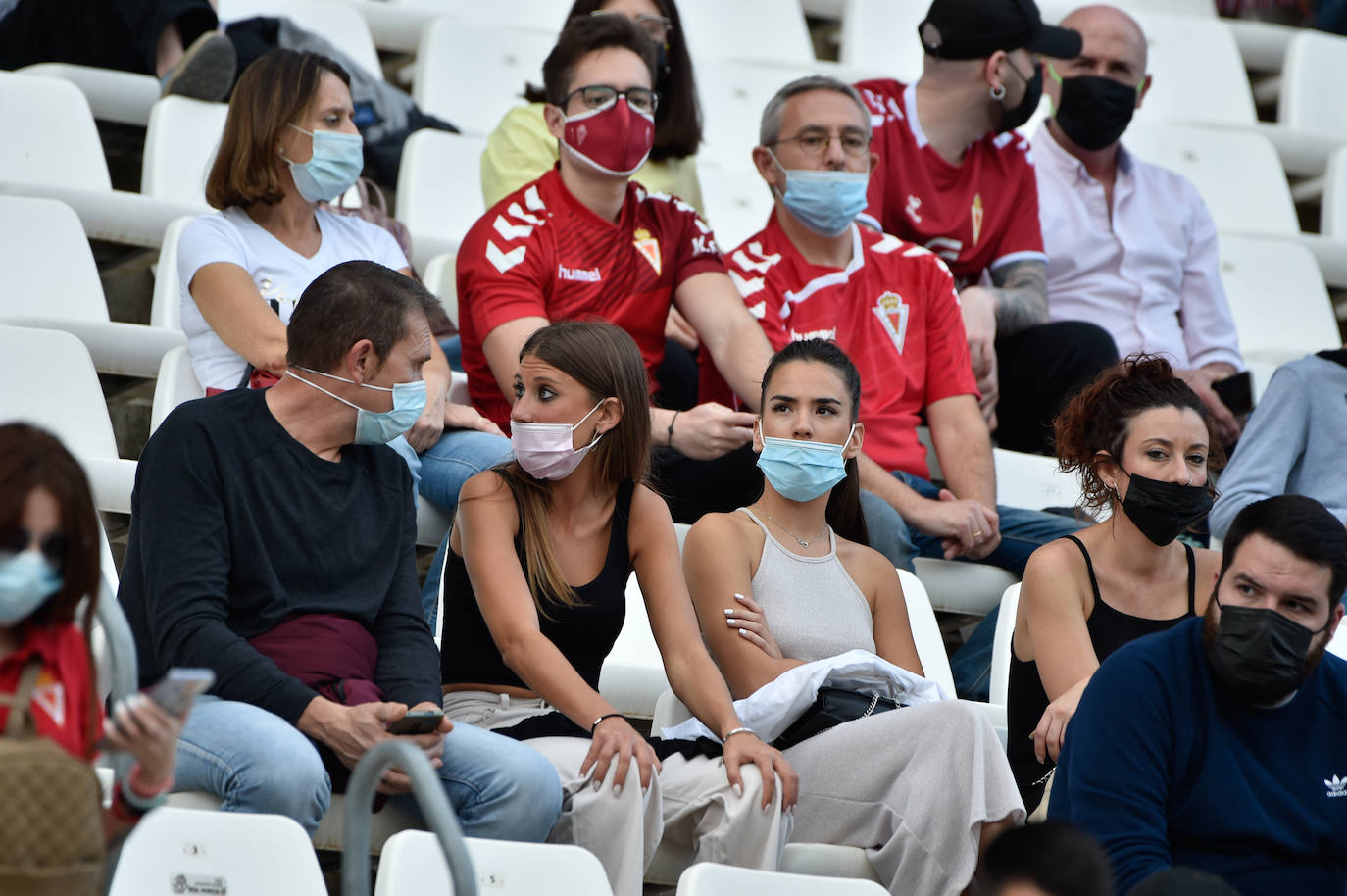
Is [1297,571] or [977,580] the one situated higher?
[1297,571]

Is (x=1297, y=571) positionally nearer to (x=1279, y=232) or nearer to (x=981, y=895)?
(x=981, y=895)

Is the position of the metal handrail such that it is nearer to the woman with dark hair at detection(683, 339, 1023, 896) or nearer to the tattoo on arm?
the woman with dark hair at detection(683, 339, 1023, 896)

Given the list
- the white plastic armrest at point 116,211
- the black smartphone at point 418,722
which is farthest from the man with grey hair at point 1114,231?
the black smartphone at point 418,722

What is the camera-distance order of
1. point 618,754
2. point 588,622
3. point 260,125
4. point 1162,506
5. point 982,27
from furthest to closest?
point 982,27, point 260,125, point 1162,506, point 588,622, point 618,754

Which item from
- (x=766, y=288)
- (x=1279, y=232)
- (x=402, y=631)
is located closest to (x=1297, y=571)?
(x=402, y=631)

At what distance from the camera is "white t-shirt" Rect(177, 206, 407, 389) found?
10.5ft

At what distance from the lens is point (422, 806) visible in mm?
1548

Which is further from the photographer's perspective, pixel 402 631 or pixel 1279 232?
pixel 1279 232

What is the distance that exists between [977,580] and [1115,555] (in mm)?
653

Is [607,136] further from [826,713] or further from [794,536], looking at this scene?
[826,713]

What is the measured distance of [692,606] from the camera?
287 cm

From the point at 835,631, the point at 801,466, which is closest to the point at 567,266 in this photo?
the point at 801,466

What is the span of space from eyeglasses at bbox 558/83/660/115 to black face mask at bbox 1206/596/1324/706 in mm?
1857

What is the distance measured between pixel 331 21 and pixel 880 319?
2164 mm
